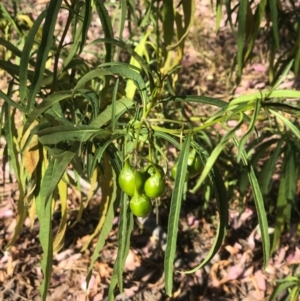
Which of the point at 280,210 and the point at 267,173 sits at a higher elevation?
the point at 267,173

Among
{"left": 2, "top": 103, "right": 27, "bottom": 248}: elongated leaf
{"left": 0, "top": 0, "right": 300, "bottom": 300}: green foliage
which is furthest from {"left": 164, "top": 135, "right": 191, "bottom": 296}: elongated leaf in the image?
{"left": 2, "top": 103, "right": 27, "bottom": 248}: elongated leaf

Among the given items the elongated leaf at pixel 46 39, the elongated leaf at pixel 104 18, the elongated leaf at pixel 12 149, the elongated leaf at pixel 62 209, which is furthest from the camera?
the elongated leaf at pixel 62 209

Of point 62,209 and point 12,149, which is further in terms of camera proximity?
point 62,209

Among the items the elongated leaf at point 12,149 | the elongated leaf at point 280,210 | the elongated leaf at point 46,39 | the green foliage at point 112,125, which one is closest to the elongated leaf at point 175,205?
the green foliage at point 112,125

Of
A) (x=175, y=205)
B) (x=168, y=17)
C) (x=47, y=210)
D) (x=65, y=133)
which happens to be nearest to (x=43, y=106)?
(x=65, y=133)

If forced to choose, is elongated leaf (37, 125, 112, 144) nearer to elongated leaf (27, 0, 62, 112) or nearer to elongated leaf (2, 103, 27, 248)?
elongated leaf (27, 0, 62, 112)

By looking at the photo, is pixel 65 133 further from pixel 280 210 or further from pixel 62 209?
pixel 280 210

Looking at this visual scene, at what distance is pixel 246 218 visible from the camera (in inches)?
85.8

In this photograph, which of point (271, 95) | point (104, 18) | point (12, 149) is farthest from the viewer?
point (12, 149)

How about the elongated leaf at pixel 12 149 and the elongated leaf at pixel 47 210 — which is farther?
the elongated leaf at pixel 12 149

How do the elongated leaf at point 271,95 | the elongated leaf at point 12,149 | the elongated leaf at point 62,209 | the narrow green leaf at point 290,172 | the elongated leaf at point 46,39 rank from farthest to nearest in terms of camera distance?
the narrow green leaf at point 290,172 < the elongated leaf at point 62,209 < the elongated leaf at point 12,149 < the elongated leaf at point 46,39 < the elongated leaf at point 271,95

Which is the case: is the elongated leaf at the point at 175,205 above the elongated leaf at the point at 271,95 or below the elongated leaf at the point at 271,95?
below

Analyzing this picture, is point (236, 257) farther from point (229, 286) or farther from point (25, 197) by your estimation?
point (25, 197)

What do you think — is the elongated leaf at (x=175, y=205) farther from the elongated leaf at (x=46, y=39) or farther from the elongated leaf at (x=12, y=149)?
the elongated leaf at (x=12, y=149)
